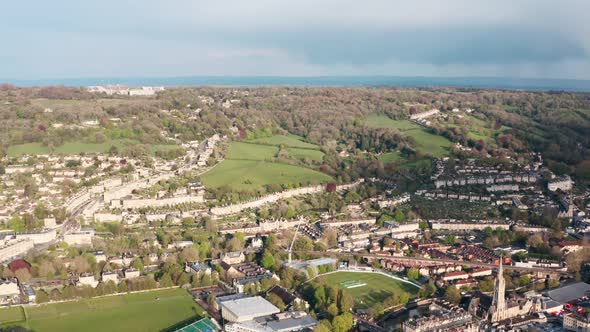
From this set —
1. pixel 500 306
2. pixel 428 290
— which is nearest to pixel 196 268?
pixel 428 290

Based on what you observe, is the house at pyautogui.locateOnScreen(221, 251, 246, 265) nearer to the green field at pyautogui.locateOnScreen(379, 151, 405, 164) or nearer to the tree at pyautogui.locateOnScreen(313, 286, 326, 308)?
the tree at pyautogui.locateOnScreen(313, 286, 326, 308)

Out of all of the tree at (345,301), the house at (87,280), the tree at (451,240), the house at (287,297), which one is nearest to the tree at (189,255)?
the house at (87,280)

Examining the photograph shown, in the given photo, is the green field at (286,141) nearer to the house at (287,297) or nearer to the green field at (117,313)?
the house at (287,297)

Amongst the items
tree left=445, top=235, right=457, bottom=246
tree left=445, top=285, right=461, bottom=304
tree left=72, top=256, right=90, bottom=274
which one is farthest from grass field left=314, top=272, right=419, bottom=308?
tree left=72, top=256, right=90, bottom=274

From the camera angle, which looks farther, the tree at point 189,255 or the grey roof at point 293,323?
the tree at point 189,255

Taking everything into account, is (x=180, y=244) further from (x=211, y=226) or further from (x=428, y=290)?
(x=428, y=290)

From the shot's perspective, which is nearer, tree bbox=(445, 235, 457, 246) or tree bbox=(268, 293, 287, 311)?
tree bbox=(268, 293, 287, 311)
